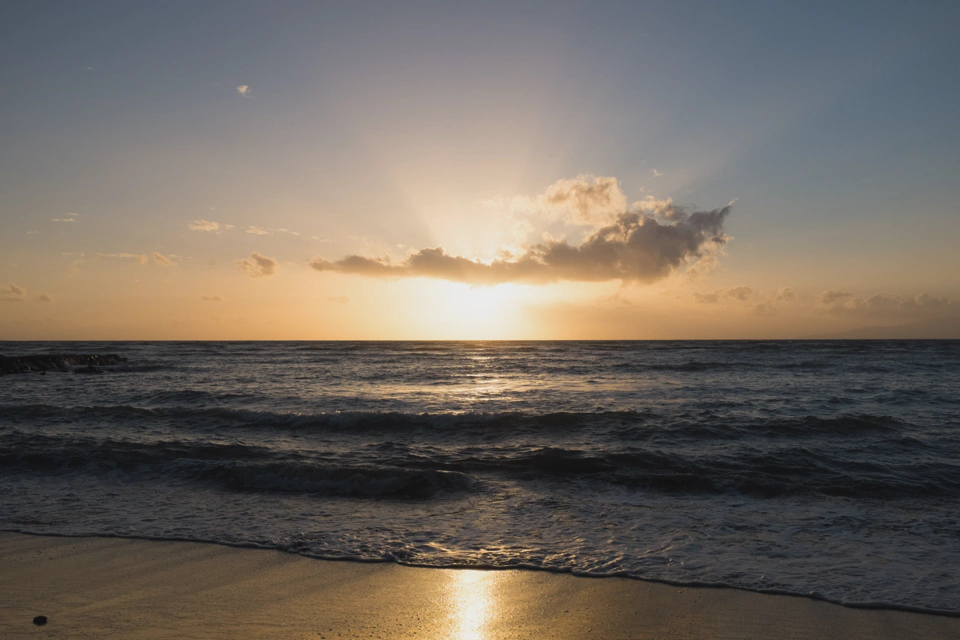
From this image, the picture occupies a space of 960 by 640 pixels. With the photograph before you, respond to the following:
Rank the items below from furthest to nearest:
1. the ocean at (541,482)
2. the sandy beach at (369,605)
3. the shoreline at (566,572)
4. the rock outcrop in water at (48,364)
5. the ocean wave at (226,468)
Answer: the rock outcrop in water at (48,364) → the ocean wave at (226,468) → the ocean at (541,482) → the shoreline at (566,572) → the sandy beach at (369,605)

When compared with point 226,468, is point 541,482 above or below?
below

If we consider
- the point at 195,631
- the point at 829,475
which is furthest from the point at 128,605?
the point at 829,475

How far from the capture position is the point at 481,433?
56.6 feet

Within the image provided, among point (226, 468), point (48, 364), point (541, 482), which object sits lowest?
point (541, 482)

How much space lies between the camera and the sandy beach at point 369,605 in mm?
5492

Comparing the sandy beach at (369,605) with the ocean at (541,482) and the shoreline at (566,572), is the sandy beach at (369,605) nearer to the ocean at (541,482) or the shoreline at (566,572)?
the shoreline at (566,572)

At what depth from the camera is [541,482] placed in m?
11.8

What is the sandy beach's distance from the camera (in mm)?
5492

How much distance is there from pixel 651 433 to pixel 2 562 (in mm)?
15185

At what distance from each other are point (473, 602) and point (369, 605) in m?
1.21

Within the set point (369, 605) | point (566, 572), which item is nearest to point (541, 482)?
point (566, 572)

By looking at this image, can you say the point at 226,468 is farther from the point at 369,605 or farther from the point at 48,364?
the point at 48,364

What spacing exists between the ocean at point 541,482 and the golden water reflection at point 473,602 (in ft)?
1.31

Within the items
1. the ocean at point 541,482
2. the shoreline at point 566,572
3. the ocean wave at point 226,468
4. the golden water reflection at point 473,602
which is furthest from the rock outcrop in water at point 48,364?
the golden water reflection at point 473,602
